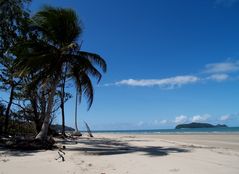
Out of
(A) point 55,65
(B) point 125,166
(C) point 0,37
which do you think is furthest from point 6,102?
(B) point 125,166

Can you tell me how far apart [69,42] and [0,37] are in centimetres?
406

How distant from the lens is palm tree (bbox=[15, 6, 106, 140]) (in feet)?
46.8

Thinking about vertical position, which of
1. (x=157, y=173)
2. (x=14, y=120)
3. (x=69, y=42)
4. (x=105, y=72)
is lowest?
(x=157, y=173)

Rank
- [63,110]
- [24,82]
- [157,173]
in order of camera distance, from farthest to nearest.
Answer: [63,110] → [24,82] → [157,173]

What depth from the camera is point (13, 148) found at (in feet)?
37.9

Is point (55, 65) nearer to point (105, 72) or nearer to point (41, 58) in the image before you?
point (41, 58)

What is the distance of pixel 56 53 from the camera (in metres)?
14.5

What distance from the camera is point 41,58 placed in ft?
45.4

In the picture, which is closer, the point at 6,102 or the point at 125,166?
the point at 125,166

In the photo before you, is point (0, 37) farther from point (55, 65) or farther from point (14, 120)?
point (14, 120)

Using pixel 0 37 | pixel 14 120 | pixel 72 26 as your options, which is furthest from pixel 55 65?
pixel 14 120

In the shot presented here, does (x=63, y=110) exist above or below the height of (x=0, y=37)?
below

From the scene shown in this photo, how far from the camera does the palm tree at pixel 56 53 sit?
562 inches

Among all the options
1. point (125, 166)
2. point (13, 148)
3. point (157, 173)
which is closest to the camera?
point (157, 173)
